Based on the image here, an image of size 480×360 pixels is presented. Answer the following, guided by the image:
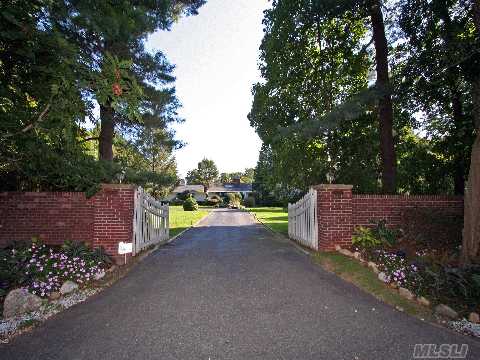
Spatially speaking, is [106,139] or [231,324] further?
[106,139]

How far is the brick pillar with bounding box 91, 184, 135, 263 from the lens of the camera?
771 cm

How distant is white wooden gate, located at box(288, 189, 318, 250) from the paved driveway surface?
2.63 meters

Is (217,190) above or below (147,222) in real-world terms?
above

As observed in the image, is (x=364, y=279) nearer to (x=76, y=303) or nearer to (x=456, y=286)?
(x=456, y=286)

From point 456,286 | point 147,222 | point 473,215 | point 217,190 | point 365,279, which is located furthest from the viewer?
point 217,190

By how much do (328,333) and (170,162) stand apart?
5552cm

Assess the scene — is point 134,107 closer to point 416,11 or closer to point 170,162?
point 416,11

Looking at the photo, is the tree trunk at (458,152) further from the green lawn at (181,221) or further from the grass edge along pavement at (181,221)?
the green lawn at (181,221)

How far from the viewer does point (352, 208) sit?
862 centimetres

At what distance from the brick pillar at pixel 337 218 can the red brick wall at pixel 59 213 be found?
506 cm

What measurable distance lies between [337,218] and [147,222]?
5.50 m

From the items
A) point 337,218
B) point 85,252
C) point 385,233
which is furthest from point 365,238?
point 85,252

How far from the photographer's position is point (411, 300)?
5.19m

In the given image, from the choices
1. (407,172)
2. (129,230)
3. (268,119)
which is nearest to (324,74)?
(268,119)
